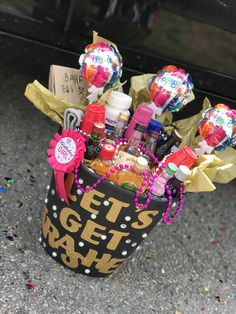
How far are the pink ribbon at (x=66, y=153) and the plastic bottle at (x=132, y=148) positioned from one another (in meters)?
0.14

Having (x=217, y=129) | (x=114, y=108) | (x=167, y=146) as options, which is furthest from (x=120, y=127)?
(x=217, y=129)

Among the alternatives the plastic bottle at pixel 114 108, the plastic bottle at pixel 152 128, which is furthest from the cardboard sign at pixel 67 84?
the plastic bottle at pixel 152 128

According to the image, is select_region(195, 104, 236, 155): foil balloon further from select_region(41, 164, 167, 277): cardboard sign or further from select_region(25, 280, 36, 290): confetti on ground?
select_region(25, 280, 36, 290): confetti on ground

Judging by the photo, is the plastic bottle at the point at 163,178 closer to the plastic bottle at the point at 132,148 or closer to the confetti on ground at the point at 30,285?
the plastic bottle at the point at 132,148

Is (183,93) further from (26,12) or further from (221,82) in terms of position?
(26,12)

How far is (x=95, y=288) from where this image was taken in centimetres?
152

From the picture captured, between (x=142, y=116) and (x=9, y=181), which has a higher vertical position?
(x=142, y=116)

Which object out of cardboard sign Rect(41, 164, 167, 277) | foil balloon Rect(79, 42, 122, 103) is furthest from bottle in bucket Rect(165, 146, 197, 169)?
foil balloon Rect(79, 42, 122, 103)

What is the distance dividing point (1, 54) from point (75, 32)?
33 cm

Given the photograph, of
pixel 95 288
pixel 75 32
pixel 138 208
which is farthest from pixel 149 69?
pixel 95 288

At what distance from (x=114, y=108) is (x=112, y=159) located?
Answer: 186 millimetres

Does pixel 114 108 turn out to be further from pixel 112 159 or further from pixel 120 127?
pixel 112 159

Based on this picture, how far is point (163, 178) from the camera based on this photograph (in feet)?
4.32

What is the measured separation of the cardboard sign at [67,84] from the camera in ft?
4.97
